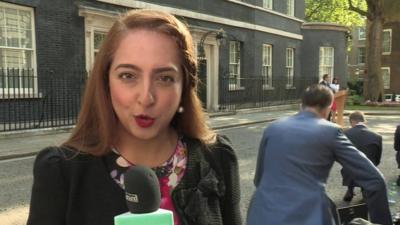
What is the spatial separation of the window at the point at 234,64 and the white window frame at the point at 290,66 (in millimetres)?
5761

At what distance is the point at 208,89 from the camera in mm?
21688

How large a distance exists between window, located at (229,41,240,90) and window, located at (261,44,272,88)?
252cm

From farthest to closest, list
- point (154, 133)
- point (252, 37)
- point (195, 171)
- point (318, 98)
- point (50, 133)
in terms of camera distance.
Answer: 1. point (252, 37)
2. point (50, 133)
3. point (318, 98)
4. point (195, 171)
5. point (154, 133)

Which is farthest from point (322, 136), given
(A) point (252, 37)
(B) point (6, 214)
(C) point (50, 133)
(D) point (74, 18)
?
(A) point (252, 37)

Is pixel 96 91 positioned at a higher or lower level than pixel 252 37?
lower

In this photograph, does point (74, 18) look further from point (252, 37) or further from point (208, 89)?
point (252, 37)

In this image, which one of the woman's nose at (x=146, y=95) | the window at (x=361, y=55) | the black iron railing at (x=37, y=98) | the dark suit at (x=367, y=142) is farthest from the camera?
the window at (x=361, y=55)

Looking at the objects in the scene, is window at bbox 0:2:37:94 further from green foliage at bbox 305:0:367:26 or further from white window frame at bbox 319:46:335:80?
green foliage at bbox 305:0:367:26

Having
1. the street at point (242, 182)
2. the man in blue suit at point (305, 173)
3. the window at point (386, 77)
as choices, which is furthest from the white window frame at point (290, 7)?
the man in blue suit at point (305, 173)

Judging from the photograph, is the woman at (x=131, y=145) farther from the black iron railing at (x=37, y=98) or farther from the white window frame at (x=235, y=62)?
the white window frame at (x=235, y=62)

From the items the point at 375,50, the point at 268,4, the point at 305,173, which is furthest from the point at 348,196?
the point at 375,50

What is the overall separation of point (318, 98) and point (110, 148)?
8.93 feet

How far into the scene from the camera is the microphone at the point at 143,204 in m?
0.92

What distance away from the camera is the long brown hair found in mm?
1383
